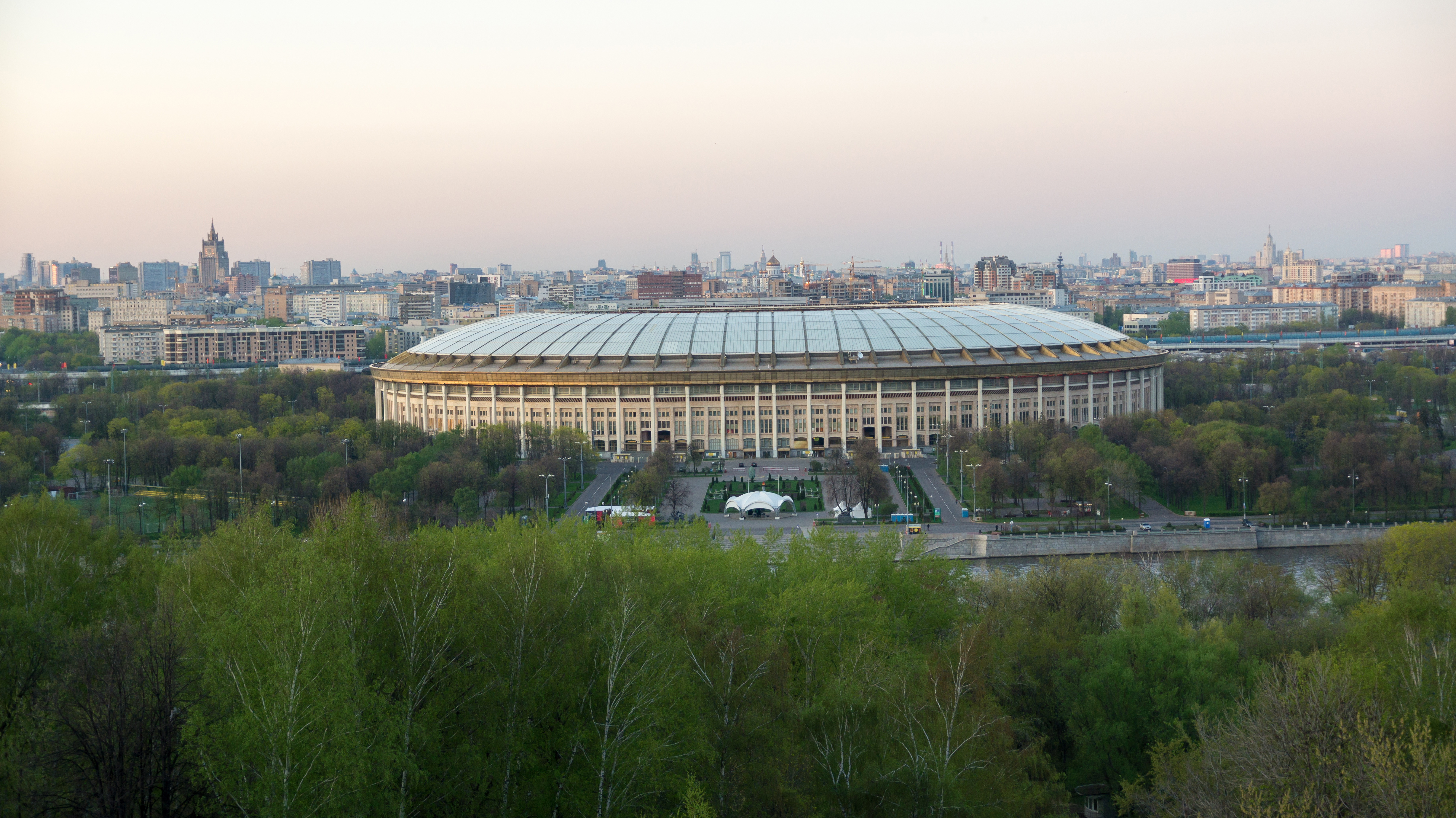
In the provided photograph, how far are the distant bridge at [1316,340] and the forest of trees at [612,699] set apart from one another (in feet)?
358

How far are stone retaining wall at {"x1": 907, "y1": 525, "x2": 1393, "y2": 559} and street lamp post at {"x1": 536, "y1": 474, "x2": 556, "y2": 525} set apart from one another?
12527 mm

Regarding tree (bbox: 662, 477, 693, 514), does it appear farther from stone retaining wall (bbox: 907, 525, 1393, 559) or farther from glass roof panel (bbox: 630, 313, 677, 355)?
glass roof panel (bbox: 630, 313, 677, 355)

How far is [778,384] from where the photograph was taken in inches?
2581

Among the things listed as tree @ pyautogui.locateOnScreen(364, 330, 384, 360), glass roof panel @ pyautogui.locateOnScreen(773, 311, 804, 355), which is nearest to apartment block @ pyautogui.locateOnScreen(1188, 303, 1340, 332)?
tree @ pyautogui.locateOnScreen(364, 330, 384, 360)

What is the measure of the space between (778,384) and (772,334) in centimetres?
476

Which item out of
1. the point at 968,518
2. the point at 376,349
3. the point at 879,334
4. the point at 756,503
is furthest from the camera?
the point at 376,349

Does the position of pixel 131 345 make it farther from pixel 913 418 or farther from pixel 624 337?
pixel 913 418


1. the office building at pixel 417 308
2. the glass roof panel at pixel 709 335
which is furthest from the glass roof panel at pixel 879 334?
the office building at pixel 417 308

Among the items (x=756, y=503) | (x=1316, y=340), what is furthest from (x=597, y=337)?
(x=1316, y=340)

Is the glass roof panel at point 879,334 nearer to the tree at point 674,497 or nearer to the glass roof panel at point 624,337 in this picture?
the glass roof panel at point 624,337

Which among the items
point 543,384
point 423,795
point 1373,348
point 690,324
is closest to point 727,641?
point 423,795

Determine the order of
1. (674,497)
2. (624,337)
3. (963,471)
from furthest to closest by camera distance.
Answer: (624,337) < (963,471) < (674,497)

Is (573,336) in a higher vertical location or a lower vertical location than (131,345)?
higher

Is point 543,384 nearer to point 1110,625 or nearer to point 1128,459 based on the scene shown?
point 1128,459
